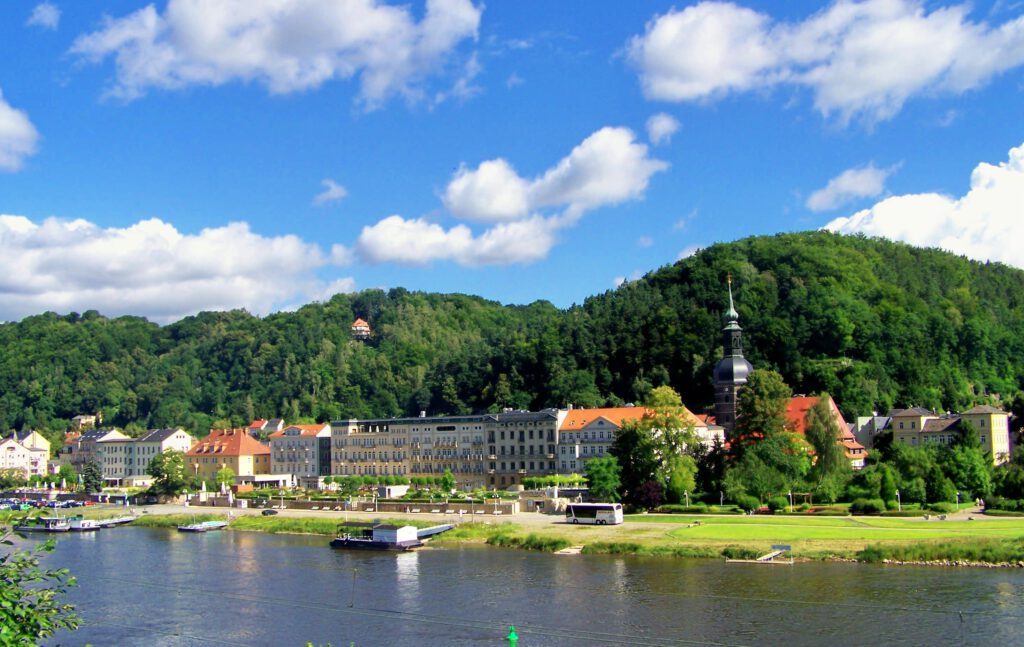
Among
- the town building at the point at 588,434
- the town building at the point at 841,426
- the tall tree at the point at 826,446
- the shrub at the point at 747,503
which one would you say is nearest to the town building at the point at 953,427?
the town building at the point at 841,426

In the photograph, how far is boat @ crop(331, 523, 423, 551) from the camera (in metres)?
73.2

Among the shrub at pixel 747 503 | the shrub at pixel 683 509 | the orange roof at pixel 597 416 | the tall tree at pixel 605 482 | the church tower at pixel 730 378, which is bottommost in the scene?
the shrub at pixel 683 509

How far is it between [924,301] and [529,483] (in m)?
79.0

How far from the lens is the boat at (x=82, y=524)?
311ft

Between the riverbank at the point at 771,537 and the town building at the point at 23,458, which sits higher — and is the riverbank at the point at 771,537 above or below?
below

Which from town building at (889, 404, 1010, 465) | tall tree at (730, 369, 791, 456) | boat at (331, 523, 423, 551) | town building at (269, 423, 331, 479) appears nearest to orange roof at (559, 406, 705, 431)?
town building at (889, 404, 1010, 465)

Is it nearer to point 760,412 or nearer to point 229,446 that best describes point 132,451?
point 229,446

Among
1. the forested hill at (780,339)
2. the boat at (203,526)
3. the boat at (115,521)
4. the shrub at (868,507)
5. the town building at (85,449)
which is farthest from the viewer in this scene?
the town building at (85,449)

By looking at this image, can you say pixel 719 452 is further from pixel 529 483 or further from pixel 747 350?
pixel 747 350

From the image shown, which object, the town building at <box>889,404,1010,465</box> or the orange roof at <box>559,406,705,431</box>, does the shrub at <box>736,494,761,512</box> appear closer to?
the town building at <box>889,404,1010,465</box>

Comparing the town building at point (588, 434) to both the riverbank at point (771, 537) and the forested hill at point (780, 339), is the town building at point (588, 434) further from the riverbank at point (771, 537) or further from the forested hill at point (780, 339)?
the riverbank at point (771, 537)

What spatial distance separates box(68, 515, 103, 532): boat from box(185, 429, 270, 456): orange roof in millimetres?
34577

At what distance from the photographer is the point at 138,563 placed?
67500mm

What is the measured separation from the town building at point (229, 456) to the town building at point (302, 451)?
1.81 metres
